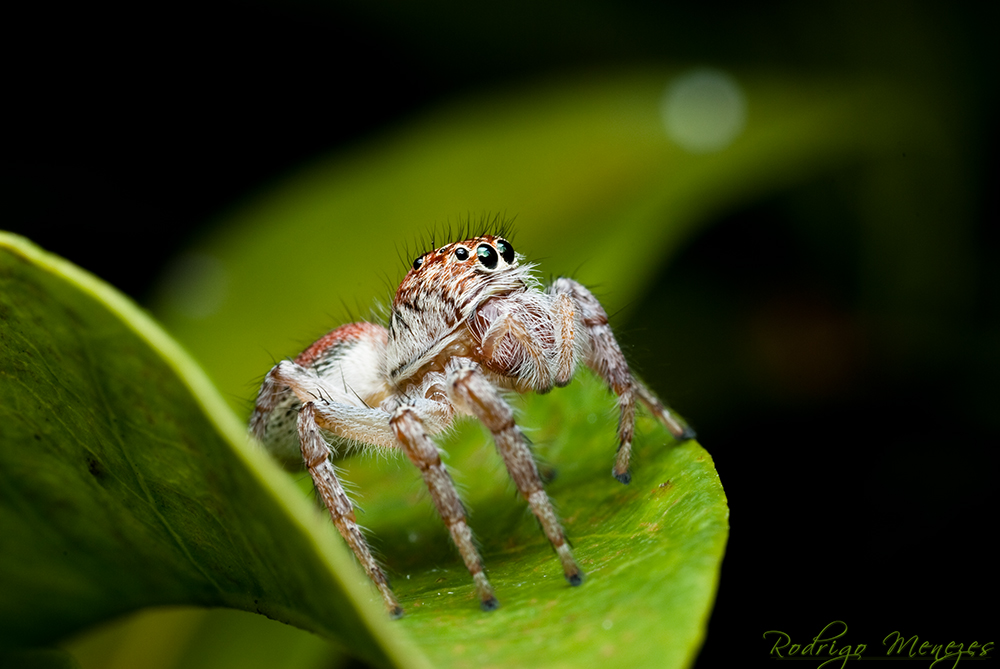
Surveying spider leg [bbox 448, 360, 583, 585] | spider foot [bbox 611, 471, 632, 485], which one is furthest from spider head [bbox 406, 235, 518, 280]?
spider foot [bbox 611, 471, 632, 485]

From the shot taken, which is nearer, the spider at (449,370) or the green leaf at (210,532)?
the green leaf at (210,532)

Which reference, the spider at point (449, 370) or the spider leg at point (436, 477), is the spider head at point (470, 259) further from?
the spider leg at point (436, 477)

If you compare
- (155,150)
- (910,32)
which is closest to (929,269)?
(910,32)

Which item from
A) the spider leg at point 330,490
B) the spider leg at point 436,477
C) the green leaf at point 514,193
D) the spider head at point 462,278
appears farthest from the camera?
the green leaf at point 514,193

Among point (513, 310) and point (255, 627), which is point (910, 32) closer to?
point (513, 310)

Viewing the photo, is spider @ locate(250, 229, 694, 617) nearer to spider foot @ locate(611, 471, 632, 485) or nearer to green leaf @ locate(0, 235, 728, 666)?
spider foot @ locate(611, 471, 632, 485)

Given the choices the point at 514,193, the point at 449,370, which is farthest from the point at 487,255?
the point at 514,193

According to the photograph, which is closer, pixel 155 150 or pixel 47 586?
pixel 47 586

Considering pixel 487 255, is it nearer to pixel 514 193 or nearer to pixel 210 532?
pixel 210 532

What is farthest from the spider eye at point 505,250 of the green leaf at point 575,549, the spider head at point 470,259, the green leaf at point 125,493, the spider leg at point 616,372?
the green leaf at point 125,493
